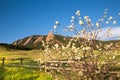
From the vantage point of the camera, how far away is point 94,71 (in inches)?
615

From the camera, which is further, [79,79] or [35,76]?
[35,76]

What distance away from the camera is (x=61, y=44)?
16.1m

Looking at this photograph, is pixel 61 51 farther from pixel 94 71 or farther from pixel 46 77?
pixel 46 77

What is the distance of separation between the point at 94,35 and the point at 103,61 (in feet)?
4.16

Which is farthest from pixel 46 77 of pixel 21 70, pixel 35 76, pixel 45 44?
pixel 45 44

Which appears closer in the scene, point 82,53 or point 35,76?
point 82,53

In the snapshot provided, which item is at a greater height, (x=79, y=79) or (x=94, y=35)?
(x=94, y=35)

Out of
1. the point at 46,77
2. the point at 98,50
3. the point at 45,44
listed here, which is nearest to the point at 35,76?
the point at 46,77

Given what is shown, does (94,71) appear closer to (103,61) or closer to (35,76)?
(103,61)

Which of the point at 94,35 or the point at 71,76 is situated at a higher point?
the point at 94,35

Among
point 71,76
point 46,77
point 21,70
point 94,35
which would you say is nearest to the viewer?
point 94,35

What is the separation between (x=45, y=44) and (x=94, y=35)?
2.74 m

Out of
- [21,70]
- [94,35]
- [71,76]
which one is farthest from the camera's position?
[21,70]

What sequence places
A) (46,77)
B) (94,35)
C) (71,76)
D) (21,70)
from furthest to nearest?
(21,70)
(46,77)
(71,76)
(94,35)
